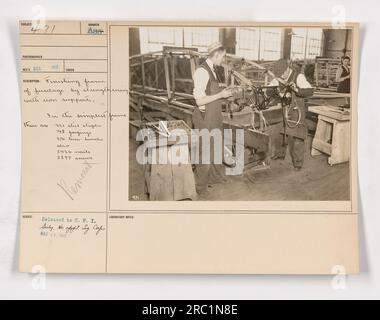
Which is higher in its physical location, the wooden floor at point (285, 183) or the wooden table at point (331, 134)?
the wooden table at point (331, 134)

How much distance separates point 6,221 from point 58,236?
94 mm

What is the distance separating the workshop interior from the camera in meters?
0.83

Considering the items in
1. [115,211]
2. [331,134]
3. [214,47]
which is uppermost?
[214,47]

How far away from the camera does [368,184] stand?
33.3 inches

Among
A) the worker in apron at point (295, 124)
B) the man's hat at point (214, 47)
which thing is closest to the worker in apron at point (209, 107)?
the man's hat at point (214, 47)

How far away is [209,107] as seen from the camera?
83cm

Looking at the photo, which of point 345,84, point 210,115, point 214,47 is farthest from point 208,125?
point 345,84

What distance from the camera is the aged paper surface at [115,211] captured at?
833 millimetres

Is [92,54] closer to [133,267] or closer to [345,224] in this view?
[133,267]

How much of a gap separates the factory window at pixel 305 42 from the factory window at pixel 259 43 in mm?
26

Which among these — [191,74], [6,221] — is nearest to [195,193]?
[191,74]

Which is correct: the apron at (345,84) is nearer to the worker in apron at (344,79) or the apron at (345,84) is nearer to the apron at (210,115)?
the worker in apron at (344,79)

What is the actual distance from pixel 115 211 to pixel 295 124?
35 centimetres
